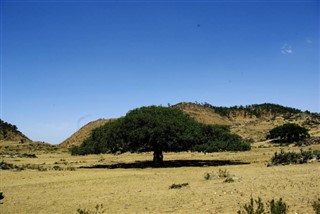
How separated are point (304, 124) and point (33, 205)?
79.4 metres

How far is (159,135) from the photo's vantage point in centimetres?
3603

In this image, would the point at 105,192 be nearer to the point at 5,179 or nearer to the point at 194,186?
the point at 194,186

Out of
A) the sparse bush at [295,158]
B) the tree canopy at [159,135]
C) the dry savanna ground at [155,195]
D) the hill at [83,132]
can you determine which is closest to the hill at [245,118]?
the hill at [83,132]

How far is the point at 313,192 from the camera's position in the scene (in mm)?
15773

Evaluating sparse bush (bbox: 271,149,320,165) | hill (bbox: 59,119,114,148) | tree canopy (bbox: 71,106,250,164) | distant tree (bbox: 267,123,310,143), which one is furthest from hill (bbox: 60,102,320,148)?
sparse bush (bbox: 271,149,320,165)

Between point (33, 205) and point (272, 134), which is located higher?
point (272, 134)

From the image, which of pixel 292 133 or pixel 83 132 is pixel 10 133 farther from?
pixel 292 133

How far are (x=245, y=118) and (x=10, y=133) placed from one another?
263ft

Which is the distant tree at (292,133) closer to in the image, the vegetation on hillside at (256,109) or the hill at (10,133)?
the hill at (10,133)

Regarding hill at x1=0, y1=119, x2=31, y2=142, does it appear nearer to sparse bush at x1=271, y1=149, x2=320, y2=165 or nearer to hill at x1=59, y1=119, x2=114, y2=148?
hill at x1=59, y1=119, x2=114, y2=148

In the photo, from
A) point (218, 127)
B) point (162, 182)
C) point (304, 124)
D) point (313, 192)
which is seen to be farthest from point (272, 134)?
point (313, 192)

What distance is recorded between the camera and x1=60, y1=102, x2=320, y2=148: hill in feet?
313

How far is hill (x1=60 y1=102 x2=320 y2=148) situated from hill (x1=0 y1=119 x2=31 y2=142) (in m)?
11.1

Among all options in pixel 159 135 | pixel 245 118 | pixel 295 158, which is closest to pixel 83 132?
pixel 245 118
